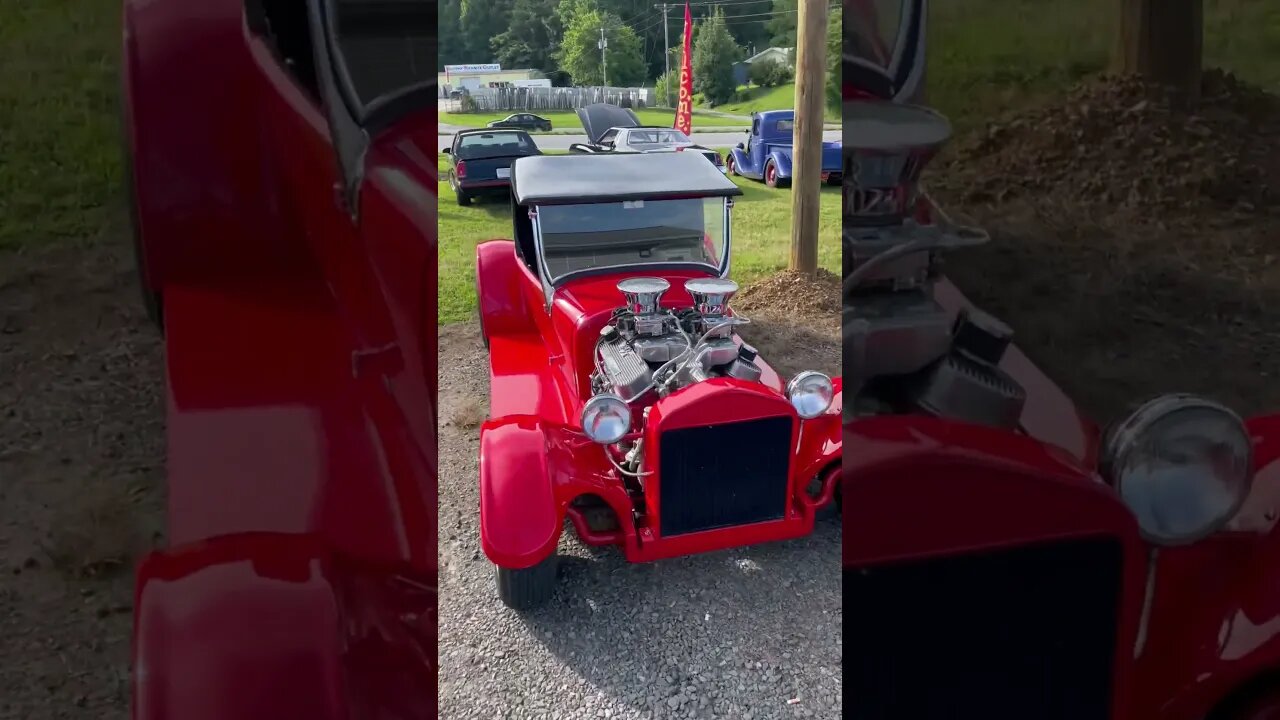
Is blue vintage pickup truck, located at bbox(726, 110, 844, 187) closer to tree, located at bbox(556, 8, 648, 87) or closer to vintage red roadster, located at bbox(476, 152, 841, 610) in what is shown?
vintage red roadster, located at bbox(476, 152, 841, 610)

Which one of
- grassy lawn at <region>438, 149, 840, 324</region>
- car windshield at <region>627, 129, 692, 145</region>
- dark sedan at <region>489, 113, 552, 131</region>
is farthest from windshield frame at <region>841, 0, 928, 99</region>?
dark sedan at <region>489, 113, 552, 131</region>

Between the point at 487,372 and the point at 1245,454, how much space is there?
5211 millimetres

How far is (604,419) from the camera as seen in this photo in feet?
9.91

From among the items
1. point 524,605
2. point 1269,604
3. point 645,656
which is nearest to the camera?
point 1269,604

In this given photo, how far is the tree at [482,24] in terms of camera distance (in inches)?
964

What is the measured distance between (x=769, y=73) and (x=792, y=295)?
70.0ft

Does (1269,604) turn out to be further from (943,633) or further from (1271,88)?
(1271,88)

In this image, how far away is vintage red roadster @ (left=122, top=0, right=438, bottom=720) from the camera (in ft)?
Result: 2.41

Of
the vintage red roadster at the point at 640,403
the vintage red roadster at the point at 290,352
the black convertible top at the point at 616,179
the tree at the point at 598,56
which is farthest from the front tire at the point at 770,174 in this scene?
the tree at the point at 598,56

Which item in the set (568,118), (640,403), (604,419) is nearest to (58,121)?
(604,419)

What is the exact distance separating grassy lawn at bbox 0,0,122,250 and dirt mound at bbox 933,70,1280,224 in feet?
2.63

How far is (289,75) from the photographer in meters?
0.74

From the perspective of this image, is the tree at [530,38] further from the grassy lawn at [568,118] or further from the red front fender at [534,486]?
the red front fender at [534,486]

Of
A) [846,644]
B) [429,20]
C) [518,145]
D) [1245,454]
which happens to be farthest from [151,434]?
[518,145]
